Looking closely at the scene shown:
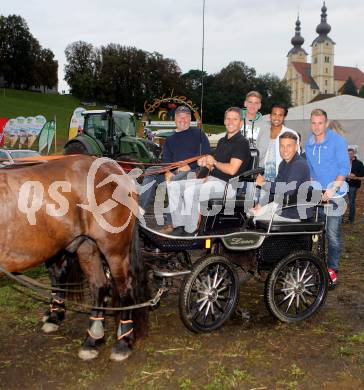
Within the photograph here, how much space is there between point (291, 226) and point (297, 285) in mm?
559

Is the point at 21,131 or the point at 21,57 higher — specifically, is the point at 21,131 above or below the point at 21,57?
below

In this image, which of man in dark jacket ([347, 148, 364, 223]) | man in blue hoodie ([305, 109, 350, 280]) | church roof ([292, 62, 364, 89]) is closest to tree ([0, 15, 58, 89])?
man in dark jacket ([347, 148, 364, 223])

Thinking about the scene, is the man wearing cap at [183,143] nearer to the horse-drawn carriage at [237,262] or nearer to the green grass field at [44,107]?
the horse-drawn carriage at [237,262]

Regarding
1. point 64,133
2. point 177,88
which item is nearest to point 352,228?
point 64,133

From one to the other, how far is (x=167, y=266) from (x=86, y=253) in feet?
2.72

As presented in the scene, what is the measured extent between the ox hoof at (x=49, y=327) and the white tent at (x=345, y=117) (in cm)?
1596

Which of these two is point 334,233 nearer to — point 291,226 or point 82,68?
point 291,226

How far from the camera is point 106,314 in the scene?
14.0ft

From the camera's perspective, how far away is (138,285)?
150 inches

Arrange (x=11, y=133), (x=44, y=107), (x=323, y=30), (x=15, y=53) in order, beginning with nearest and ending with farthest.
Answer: (x=11, y=133)
(x=44, y=107)
(x=15, y=53)
(x=323, y=30)

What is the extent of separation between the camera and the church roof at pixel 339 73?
12588cm

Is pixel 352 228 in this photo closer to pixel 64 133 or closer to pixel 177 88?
pixel 64 133

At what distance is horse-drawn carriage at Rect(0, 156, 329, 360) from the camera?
3.22 meters

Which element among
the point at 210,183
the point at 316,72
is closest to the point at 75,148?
the point at 210,183
